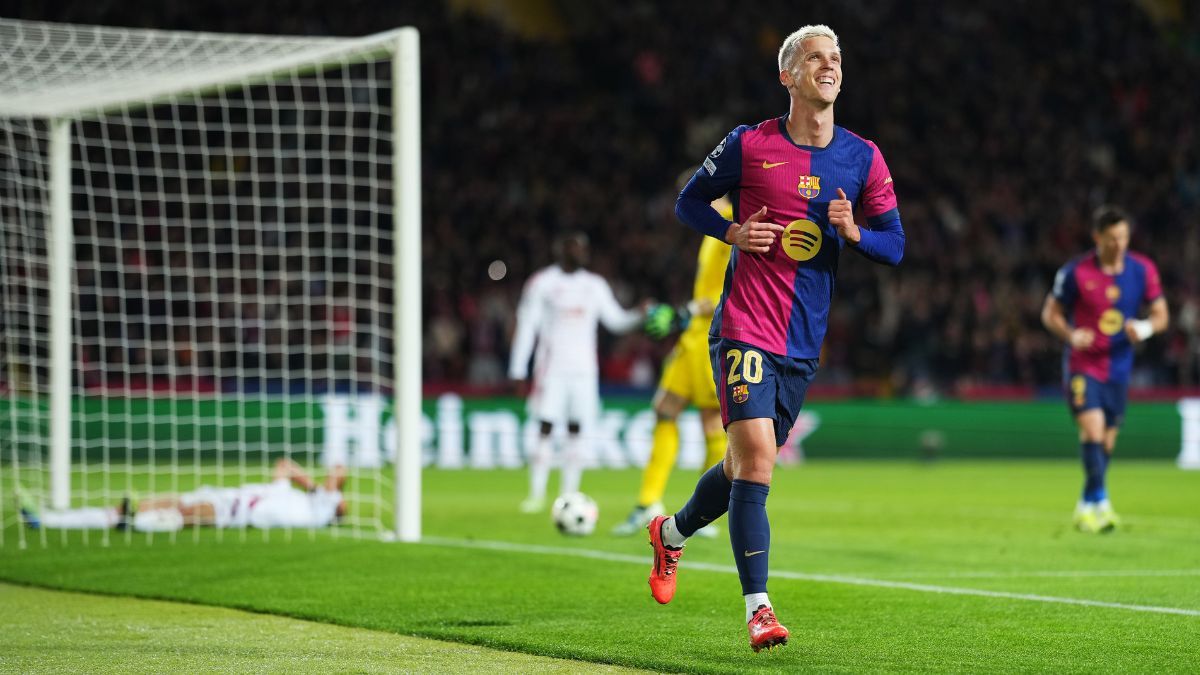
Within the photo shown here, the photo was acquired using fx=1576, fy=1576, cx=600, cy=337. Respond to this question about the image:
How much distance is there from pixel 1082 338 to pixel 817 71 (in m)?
6.21

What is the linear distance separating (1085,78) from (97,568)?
23.0 meters

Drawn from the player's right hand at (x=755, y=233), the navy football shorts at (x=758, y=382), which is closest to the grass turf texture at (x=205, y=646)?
the navy football shorts at (x=758, y=382)

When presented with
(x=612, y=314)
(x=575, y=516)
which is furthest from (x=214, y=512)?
(x=612, y=314)

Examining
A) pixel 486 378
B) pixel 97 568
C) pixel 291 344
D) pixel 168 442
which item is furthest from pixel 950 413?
pixel 97 568

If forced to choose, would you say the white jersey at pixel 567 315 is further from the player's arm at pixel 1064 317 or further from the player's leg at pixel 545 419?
the player's arm at pixel 1064 317

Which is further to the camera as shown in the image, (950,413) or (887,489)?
(950,413)

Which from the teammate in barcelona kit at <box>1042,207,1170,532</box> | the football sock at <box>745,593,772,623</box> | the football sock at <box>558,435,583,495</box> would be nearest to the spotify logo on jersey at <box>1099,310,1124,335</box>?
the teammate in barcelona kit at <box>1042,207,1170,532</box>

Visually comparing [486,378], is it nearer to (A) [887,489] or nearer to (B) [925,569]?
(A) [887,489]

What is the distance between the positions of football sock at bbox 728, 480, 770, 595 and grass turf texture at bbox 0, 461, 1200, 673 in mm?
303

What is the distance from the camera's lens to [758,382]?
5.79 meters

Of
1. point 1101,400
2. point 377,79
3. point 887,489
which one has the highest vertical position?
point 377,79

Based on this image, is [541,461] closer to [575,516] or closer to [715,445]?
[575,516]

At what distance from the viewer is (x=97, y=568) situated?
8594 mm

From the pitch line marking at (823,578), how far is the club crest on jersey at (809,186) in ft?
8.14
